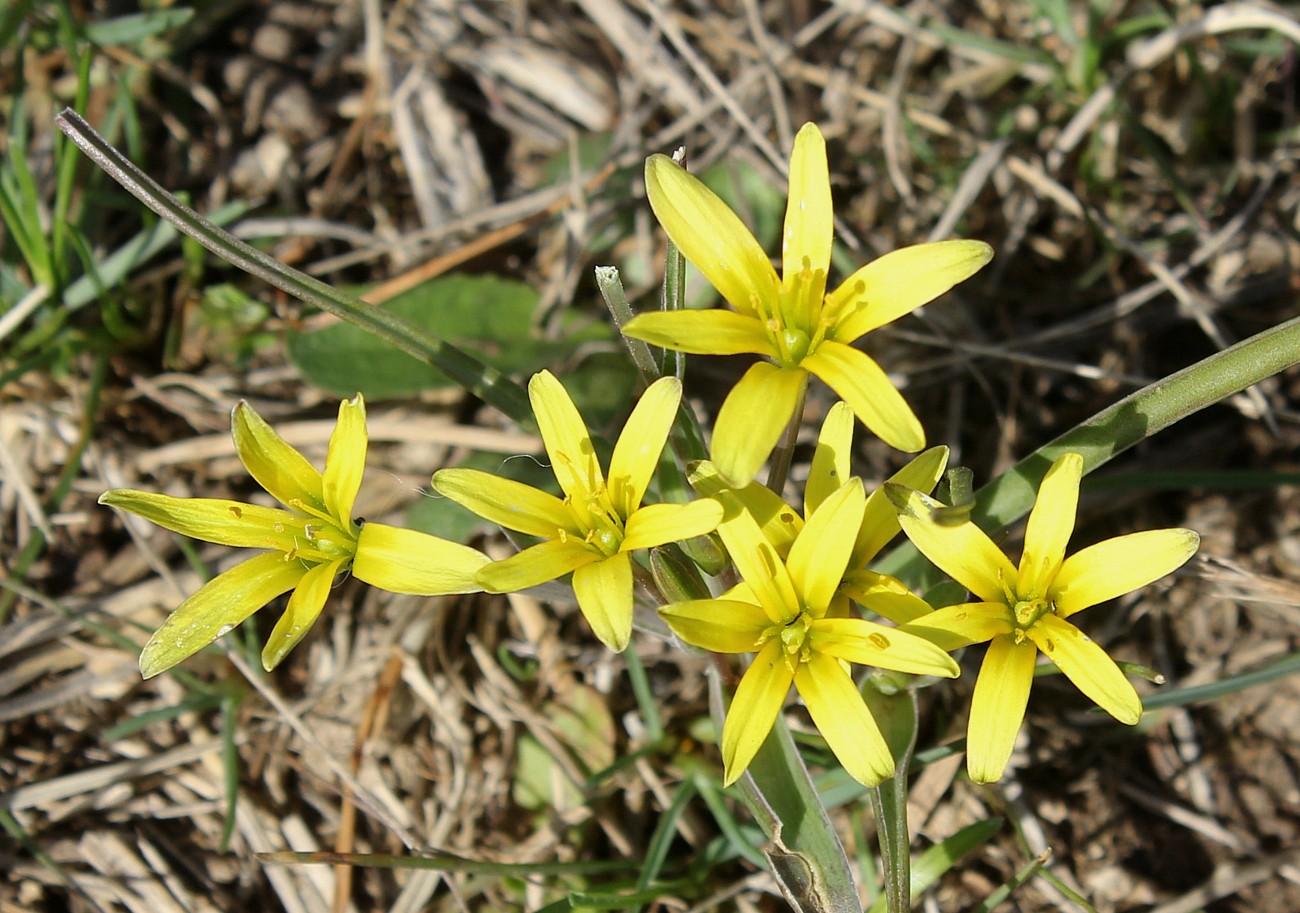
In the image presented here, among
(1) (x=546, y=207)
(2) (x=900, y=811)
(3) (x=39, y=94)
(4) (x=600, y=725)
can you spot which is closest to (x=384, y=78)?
(1) (x=546, y=207)

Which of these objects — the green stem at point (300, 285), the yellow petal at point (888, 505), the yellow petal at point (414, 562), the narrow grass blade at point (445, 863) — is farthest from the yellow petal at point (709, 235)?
the narrow grass blade at point (445, 863)

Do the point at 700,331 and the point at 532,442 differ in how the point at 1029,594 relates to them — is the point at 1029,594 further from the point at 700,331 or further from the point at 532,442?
the point at 532,442

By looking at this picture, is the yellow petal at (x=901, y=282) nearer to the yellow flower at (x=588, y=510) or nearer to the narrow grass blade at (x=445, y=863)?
the yellow flower at (x=588, y=510)

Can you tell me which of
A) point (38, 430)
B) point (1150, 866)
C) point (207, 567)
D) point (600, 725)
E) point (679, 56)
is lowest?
point (1150, 866)

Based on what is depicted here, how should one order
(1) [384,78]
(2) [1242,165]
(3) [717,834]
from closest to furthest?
(3) [717,834] → (2) [1242,165] → (1) [384,78]

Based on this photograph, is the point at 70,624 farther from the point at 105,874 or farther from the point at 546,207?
the point at 546,207

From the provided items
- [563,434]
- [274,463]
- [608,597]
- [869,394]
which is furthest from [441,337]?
[869,394]

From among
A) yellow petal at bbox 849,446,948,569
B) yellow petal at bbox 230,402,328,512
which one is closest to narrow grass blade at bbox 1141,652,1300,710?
yellow petal at bbox 849,446,948,569
